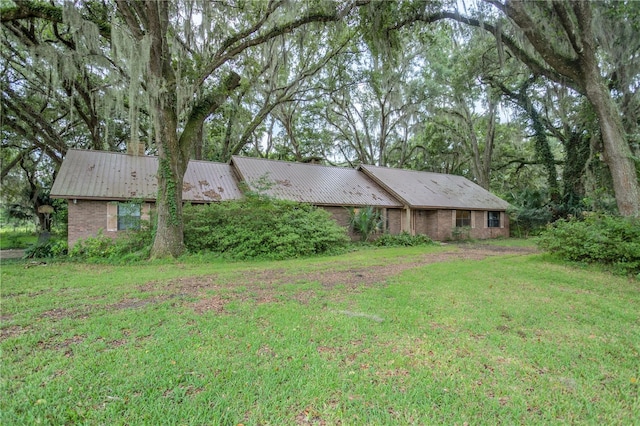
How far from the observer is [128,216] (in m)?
10.9

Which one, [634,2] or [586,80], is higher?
[634,2]

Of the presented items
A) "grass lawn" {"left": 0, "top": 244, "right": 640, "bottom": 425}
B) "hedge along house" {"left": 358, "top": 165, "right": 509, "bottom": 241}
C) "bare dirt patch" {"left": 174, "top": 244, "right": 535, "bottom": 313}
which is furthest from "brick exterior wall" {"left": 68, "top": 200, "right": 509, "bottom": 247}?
"bare dirt patch" {"left": 174, "top": 244, "right": 535, "bottom": 313}

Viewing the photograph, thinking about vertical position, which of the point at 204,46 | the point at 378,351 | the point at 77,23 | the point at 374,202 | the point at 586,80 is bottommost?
the point at 378,351

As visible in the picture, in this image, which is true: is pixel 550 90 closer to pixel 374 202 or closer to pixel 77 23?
pixel 374 202

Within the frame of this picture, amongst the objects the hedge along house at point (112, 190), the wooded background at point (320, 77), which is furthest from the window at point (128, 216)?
the wooded background at point (320, 77)

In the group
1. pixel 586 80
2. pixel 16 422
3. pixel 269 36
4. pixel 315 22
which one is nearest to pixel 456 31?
pixel 586 80

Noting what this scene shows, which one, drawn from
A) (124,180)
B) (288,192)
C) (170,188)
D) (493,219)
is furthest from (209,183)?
(493,219)

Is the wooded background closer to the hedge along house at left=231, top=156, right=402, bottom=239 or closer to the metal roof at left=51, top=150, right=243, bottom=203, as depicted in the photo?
the metal roof at left=51, top=150, right=243, bottom=203

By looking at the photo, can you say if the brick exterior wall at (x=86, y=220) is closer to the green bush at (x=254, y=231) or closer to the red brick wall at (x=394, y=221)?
the green bush at (x=254, y=231)

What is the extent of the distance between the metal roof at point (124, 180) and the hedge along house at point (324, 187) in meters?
1.23

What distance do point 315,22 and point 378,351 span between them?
958 centimetres

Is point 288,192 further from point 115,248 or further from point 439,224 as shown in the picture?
point 439,224

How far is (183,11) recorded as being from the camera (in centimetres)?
941

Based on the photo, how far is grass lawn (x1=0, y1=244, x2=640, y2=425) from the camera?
219cm
